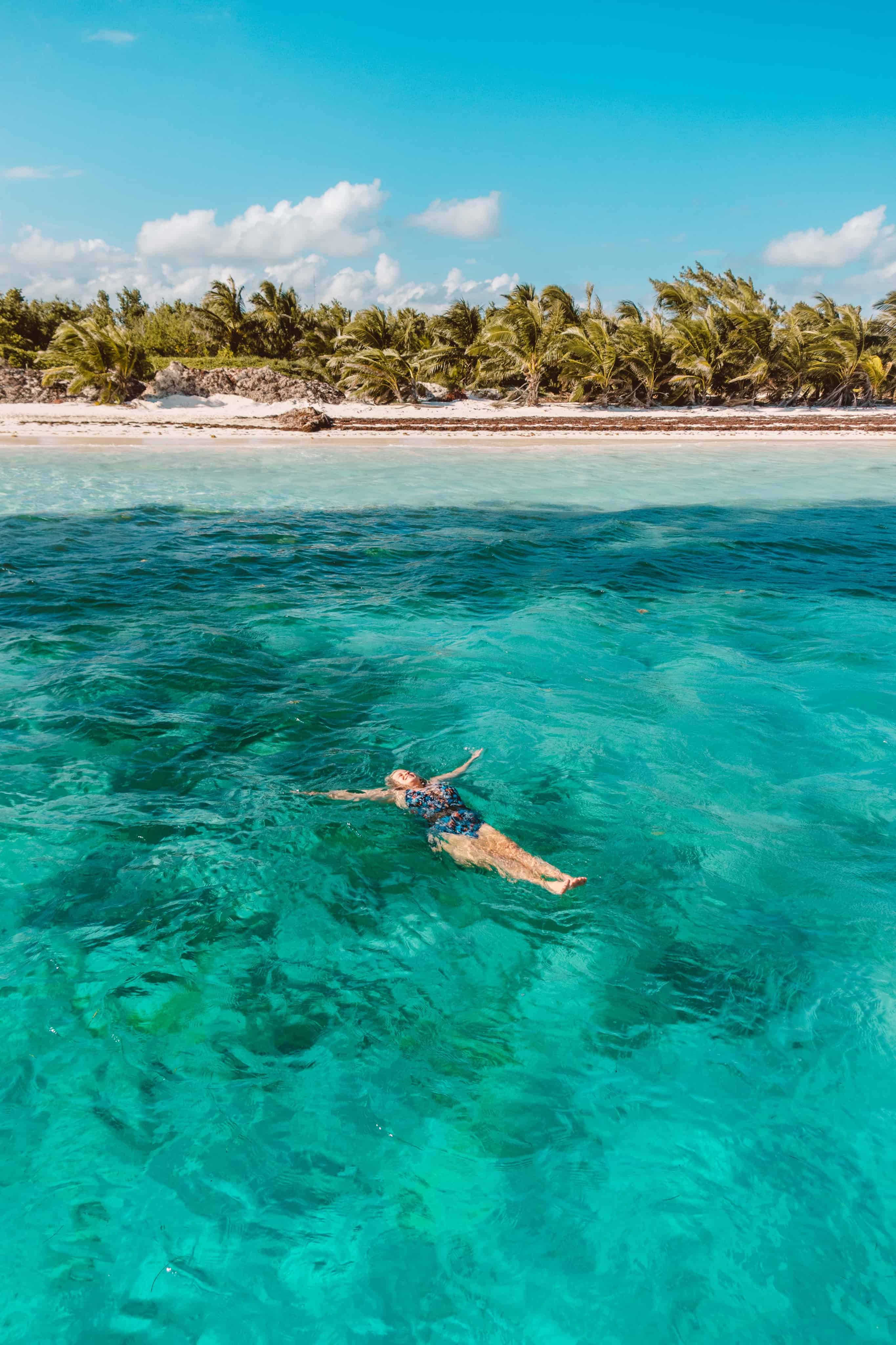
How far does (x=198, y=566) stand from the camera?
43.0ft

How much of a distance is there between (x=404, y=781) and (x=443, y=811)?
0.51m

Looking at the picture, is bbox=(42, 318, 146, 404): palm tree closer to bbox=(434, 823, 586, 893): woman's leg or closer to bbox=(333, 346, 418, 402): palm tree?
bbox=(333, 346, 418, 402): palm tree

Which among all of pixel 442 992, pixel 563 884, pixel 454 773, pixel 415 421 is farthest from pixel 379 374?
pixel 442 992

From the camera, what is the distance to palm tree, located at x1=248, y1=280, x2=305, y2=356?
1417 inches

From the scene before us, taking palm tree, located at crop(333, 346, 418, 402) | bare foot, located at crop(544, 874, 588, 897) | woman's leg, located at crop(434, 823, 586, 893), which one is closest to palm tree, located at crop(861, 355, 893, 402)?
palm tree, located at crop(333, 346, 418, 402)

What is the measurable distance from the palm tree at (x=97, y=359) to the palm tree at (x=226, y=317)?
296 inches

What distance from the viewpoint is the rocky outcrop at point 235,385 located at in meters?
30.9

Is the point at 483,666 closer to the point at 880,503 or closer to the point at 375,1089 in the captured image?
the point at 375,1089

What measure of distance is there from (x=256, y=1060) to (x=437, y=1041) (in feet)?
3.20

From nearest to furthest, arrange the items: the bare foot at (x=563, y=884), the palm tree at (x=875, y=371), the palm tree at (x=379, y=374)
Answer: the bare foot at (x=563, y=884)
the palm tree at (x=379, y=374)
the palm tree at (x=875, y=371)

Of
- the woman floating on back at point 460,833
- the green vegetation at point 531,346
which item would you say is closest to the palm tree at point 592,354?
the green vegetation at point 531,346

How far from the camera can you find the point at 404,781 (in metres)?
6.07

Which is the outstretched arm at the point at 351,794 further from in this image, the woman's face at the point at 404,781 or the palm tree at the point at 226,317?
the palm tree at the point at 226,317

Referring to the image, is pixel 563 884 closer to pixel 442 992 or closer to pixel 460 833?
→ pixel 460 833
